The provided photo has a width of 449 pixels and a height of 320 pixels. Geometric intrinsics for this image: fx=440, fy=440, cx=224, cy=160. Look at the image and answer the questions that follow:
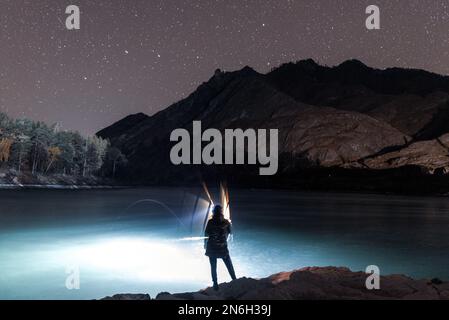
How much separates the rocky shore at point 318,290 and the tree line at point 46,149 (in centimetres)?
13689

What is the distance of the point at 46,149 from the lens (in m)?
148

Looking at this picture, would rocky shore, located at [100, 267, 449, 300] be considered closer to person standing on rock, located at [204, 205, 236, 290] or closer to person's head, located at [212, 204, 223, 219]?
person standing on rock, located at [204, 205, 236, 290]

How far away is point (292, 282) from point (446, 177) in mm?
209603

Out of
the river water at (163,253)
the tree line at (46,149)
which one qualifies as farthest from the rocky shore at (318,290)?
the tree line at (46,149)

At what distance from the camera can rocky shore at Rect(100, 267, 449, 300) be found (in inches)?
472

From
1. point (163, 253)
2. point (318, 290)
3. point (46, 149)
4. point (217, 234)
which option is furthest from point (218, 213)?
point (46, 149)

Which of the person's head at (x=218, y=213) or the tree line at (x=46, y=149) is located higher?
the tree line at (x=46, y=149)

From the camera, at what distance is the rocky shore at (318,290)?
12.0 m

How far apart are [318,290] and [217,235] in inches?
136

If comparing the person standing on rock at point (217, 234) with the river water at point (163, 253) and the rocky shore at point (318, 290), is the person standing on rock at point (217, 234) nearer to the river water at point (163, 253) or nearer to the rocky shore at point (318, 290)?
the rocky shore at point (318, 290)

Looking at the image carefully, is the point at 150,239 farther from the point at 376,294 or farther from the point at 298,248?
the point at 376,294

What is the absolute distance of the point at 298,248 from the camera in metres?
32.8

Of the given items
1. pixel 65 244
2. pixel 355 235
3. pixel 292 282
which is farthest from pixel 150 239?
pixel 292 282

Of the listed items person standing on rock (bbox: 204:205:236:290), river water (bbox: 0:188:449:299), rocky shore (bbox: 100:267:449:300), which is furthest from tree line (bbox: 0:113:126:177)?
rocky shore (bbox: 100:267:449:300)
